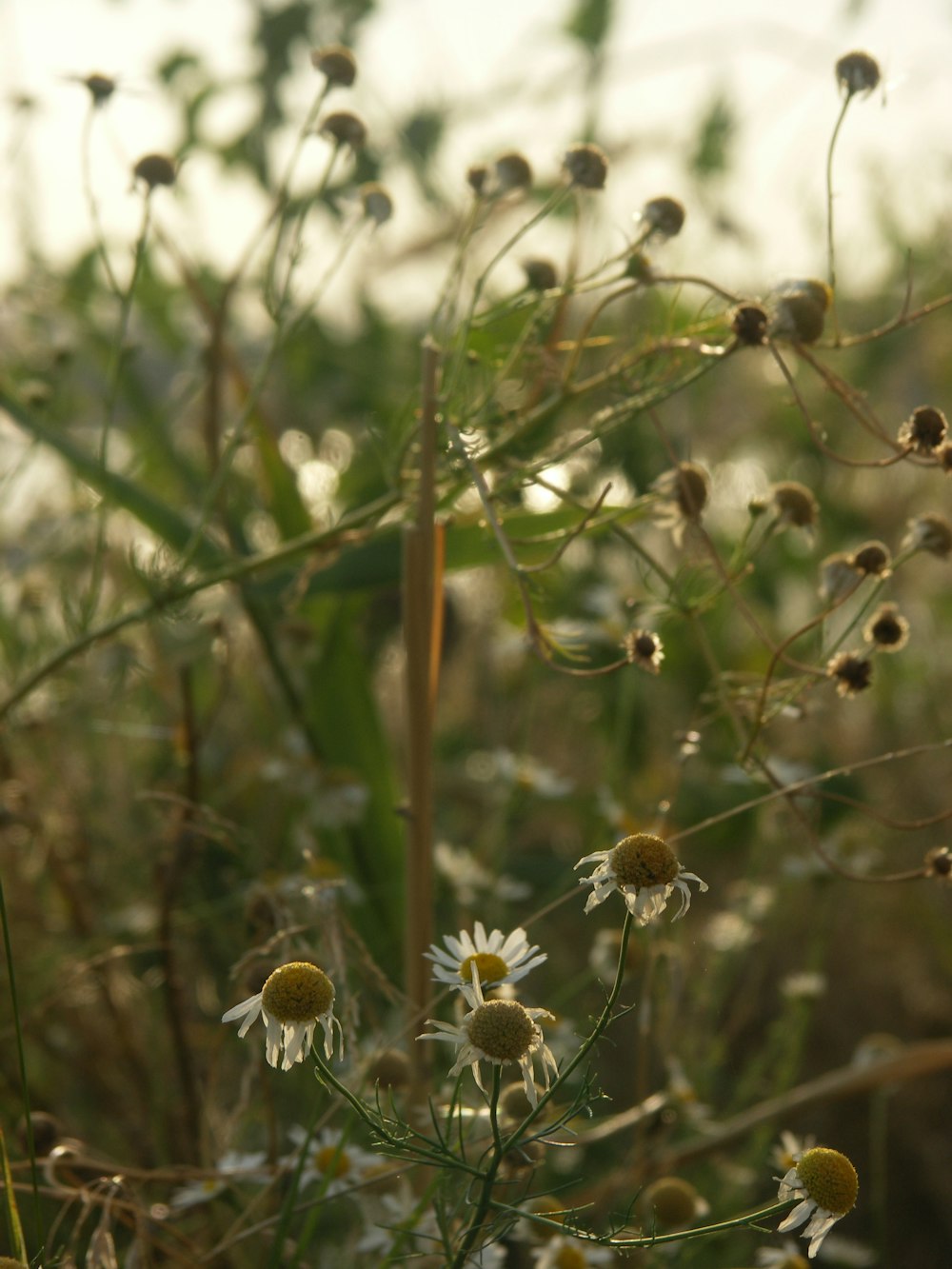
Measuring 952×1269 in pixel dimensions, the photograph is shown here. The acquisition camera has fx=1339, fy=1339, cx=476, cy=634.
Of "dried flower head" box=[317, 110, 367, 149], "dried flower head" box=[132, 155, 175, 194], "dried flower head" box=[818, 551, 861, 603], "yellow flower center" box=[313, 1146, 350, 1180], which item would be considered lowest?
"yellow flower center" box=[313, 1146, 350, 1180]

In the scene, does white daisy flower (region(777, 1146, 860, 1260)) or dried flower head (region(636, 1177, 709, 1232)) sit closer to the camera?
white daisy flower (region(777, 1146, 860, 1260))

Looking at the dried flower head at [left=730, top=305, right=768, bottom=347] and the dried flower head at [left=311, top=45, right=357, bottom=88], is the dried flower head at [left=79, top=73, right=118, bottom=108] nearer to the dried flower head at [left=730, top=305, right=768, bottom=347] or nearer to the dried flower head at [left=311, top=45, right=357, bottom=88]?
the dried flower head at [left=311, top=45, right=357, bottom=88]

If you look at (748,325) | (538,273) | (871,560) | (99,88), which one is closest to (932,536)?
(871,560)

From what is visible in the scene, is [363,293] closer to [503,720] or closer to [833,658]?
[503,720]

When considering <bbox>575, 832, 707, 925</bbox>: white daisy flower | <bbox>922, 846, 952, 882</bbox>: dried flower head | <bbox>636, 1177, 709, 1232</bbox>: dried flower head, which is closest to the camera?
<bbox>575, 832, 707, 925</bbox>: white daisy flower

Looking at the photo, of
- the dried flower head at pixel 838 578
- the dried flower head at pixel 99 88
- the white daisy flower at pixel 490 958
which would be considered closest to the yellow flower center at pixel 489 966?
the white daisy flower at pixel 490 958

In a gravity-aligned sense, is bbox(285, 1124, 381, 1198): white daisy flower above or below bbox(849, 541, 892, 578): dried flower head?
below

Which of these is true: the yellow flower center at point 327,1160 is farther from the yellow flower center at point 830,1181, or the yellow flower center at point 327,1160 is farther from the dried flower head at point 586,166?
the dried flower head at point 586,166

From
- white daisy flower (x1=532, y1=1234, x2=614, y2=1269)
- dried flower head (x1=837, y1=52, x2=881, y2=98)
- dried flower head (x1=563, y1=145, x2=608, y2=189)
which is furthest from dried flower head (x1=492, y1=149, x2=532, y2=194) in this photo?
white daisy flower (x1=532, y1=1234, x2=614, y2=1269)
